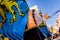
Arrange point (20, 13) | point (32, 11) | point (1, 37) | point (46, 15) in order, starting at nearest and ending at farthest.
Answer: point (1, 37), point (20, 13), point (32, 11), point (46, 15)

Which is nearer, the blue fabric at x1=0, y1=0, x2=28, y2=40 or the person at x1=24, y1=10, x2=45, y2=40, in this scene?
the blue fabric at x1=0, y1=0, x2=28, y2=40

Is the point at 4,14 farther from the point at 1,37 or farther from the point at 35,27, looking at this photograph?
the point at 35,27

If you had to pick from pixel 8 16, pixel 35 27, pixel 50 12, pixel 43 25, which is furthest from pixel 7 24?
pixel 50 12

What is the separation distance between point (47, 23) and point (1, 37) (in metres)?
0.59

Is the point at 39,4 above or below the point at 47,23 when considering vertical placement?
above

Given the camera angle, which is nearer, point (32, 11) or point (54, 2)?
point (32, 11)

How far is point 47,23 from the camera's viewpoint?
2.01 meters

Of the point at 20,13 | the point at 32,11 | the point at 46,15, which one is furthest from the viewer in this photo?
the point at 46,15

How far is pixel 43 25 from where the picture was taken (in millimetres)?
1969

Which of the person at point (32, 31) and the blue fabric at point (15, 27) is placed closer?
the blue fabric at point (15, 27)

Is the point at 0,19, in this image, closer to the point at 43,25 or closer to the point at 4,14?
the point at 4,14

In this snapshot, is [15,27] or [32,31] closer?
[15,27]

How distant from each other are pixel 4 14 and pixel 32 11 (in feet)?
1.05

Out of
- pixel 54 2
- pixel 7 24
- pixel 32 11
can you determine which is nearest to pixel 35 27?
pixel 32 11
